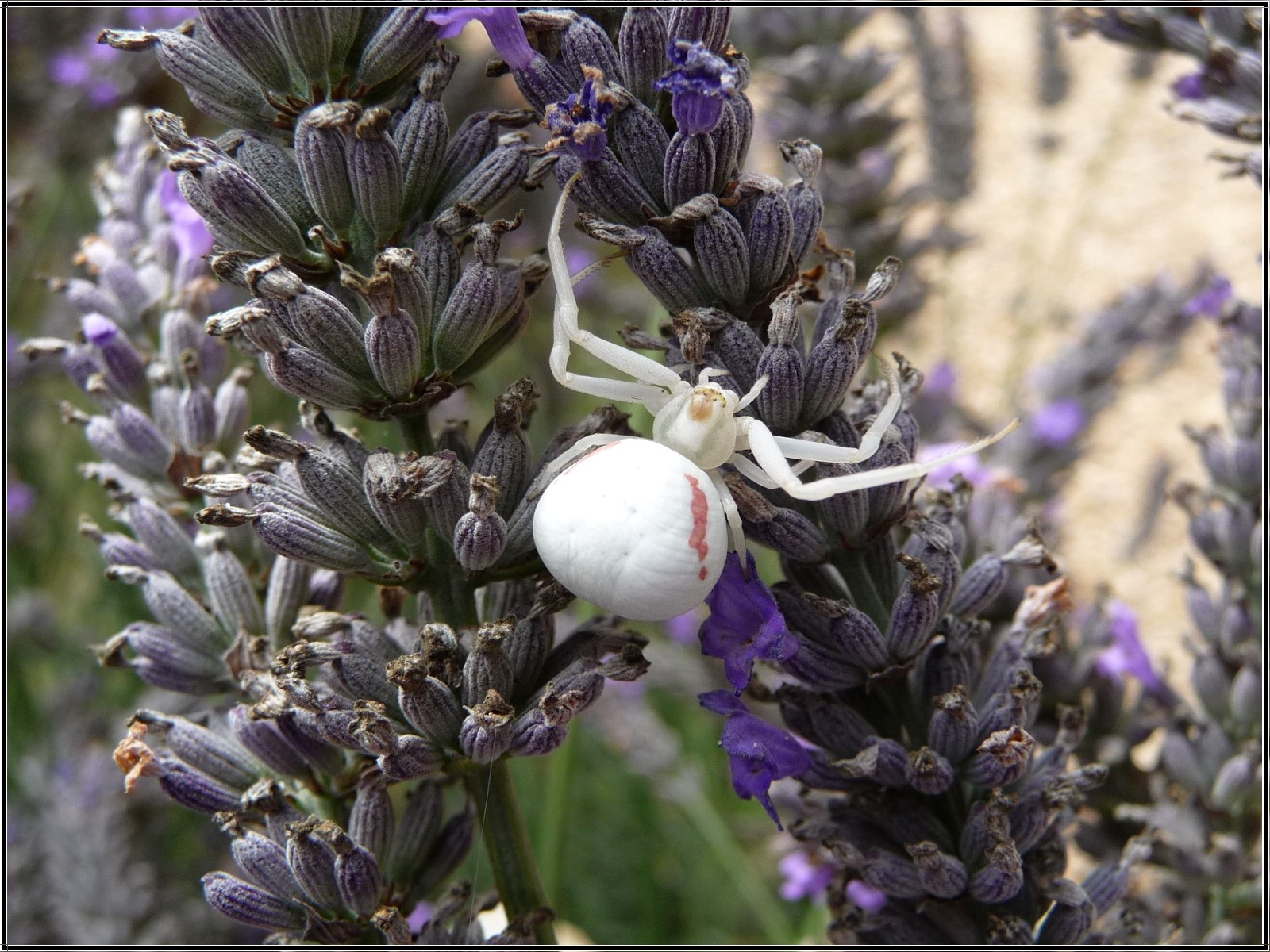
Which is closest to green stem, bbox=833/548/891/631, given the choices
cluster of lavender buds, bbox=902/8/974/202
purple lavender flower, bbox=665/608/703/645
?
purple lavender flower, bbox=665/608/703/645

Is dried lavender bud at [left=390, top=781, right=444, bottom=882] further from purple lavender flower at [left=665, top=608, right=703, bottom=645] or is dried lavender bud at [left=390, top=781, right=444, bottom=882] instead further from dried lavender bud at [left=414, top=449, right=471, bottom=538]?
purple lavender flower at [left=665, top=608, right=703, bottom=645]

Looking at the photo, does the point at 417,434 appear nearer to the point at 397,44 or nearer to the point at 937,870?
the point at 397,44

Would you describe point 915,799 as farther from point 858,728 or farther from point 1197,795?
point 1197,795

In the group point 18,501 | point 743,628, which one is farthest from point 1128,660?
point 18,501

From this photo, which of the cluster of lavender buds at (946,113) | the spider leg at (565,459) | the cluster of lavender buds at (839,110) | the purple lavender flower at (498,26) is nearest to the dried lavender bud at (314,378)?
the spider leg at (565,459)

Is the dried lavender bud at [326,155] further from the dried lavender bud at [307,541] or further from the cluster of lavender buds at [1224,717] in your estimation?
the cluster of lavender buds at [1224,717]
